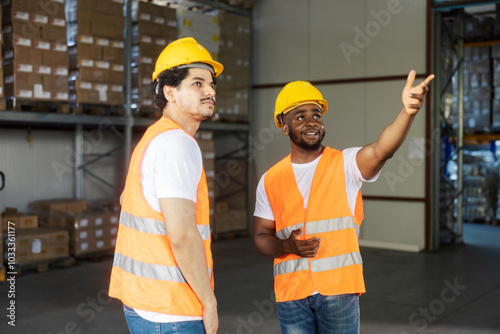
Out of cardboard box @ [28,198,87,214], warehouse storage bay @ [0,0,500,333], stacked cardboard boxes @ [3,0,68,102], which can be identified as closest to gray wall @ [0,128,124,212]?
warehouse storage bay @ [0,0,500,333]

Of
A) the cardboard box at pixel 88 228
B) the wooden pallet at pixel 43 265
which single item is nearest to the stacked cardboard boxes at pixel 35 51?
Result: the cardboard box at pixel 88 228

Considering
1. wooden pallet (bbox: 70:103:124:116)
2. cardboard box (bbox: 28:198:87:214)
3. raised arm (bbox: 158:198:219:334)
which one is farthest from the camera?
cardboard box (bbox: 28:198:87:214)

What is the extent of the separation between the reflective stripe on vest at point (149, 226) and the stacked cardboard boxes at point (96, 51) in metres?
6.67

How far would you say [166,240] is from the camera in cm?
194

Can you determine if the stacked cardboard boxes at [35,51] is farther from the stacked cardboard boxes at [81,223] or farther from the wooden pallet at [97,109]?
the stacked cardboard boxes at [81,223]

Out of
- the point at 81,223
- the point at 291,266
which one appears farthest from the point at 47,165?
the point at 291,266

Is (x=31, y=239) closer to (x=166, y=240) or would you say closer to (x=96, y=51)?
(x=96, y=51)

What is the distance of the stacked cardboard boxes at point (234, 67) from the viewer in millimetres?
10852

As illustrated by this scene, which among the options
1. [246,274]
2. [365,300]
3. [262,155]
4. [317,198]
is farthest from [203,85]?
[262,155]

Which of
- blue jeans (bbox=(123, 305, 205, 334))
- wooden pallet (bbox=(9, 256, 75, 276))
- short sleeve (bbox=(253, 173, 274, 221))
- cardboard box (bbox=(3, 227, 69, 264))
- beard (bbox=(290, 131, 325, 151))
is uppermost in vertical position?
beard (bbox=(290, 131, 325, 151))

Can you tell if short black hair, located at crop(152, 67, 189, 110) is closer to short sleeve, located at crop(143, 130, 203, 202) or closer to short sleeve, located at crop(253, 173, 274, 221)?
short sleeve, located at crop(143, 130, 203, 202)

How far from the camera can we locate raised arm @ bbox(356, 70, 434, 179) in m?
2.12

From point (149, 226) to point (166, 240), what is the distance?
0.08 m

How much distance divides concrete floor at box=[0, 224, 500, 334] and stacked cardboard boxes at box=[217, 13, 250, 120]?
3173 millimetres
